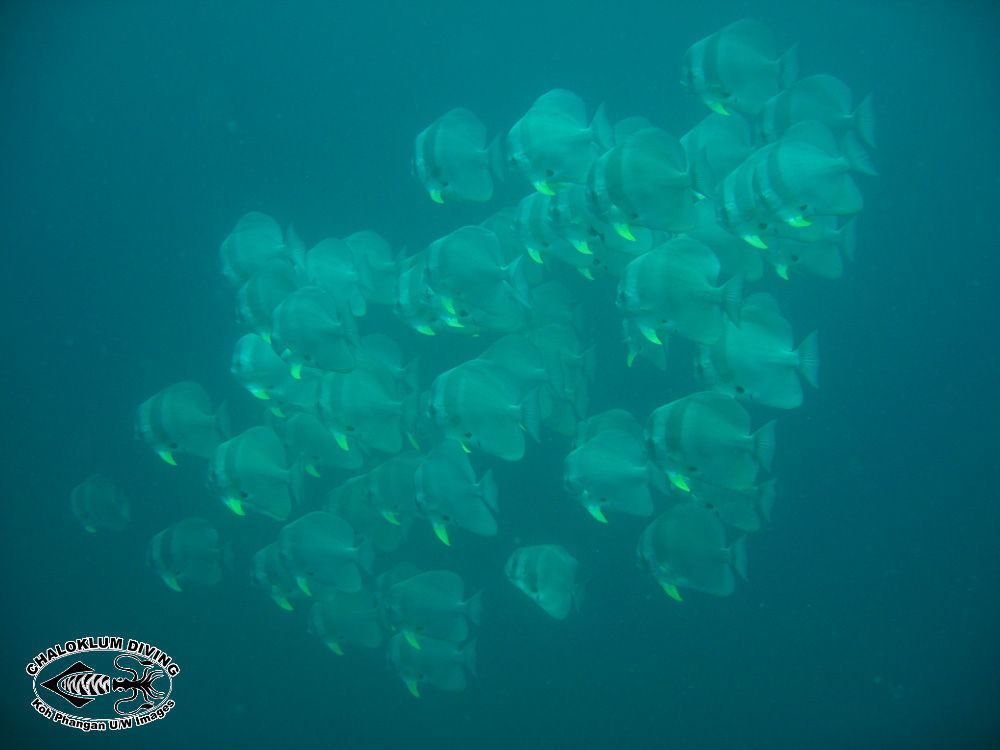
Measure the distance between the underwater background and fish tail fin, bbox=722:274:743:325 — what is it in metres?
2.78

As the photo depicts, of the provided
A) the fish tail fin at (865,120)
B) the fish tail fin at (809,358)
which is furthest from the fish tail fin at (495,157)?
the fish tail fin at (865,120)

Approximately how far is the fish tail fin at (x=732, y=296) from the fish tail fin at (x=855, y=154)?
1738 millimetres

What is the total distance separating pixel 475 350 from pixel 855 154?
3906 mm

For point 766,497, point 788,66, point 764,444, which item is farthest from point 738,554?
point 788,66

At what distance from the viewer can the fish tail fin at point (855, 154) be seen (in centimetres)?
407

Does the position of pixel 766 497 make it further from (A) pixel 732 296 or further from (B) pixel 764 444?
(A) pixel 732 296

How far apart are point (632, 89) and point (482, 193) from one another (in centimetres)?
721

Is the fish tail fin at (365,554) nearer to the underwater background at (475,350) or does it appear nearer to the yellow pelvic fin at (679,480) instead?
the underwater background at (475,350)

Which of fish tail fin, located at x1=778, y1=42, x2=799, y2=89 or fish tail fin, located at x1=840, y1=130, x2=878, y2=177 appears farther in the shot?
fish tail fin, located at x1=778, y1=42, x2=799, y2=89

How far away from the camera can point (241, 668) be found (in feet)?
23.8

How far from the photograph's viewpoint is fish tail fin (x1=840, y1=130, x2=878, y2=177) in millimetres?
4066

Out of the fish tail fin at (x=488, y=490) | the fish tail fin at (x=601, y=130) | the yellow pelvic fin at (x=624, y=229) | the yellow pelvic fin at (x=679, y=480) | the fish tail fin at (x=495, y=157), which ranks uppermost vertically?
the fish tail fin at (x=495, y=157)

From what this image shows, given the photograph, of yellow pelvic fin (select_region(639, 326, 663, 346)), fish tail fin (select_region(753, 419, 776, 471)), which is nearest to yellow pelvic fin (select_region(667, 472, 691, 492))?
fish tail fin (select_region(753, 419, 776, 471))

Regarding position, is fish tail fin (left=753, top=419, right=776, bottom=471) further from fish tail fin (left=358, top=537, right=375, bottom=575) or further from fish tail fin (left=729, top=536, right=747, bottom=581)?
fish tail fin (left=358, top=537, right=375, bottom=575)
